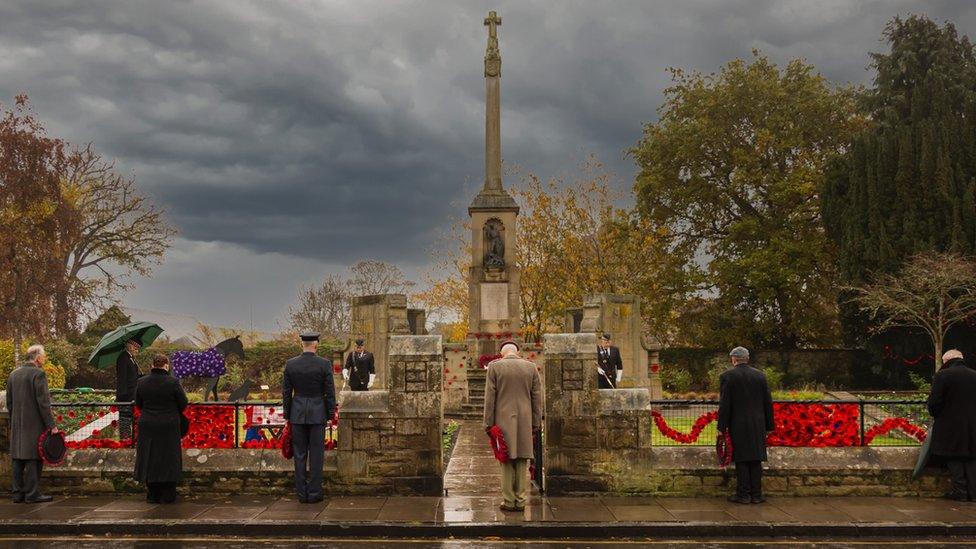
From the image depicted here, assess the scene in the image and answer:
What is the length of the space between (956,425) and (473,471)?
6465mm

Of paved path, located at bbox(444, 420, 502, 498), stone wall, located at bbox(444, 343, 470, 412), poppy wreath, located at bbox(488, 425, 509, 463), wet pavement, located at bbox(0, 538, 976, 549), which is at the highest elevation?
stone wall, located at bbox(444, 343, 470, 412)

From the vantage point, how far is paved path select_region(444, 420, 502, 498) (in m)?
11.4

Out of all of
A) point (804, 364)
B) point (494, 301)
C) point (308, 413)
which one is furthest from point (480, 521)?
point (804, 364)

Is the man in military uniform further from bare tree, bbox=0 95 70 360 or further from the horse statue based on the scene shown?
bare tree, bbox=0 95 70 360

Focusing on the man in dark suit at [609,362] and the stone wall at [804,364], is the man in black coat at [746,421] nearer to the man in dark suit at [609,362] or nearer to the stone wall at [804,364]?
the man in dark suit at [609,362]

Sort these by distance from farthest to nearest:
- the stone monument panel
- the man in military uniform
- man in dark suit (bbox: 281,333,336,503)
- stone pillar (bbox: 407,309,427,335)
→ 1. stone pillar (bbox: 407,309,427,335)
2. the stone monument panel
3. the man in military uniform
4. man in dark suit (bbox: 281,333,336,503)

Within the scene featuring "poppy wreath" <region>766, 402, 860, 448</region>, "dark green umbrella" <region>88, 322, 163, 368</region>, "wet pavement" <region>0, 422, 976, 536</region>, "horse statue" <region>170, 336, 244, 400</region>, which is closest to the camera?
"wet pavement" <region>0, 422, 976, 536</region>

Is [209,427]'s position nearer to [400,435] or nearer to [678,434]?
[400,435]

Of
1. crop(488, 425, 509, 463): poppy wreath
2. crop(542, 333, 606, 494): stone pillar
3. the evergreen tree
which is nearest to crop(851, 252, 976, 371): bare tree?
the evergreen tree

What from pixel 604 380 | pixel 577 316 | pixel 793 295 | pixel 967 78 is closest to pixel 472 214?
pixel 577 316

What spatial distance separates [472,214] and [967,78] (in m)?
24.2

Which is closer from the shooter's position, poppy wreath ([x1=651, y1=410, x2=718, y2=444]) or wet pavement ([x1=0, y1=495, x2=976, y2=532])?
wet pavement ([x1=0, y1=495, x2=976, y2=532])

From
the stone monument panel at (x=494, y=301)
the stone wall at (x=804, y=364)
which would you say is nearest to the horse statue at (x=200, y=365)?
the stone monument panel at (x=494, y=301)

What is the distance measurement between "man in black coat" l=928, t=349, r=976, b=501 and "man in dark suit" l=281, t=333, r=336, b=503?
7392mm
